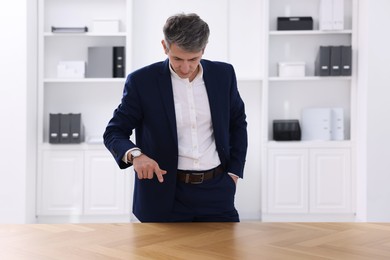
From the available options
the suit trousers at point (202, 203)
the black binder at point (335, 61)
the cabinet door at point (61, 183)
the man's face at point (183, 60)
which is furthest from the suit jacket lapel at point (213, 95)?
the cabinet door at point (61, 183)

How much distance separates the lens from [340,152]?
18.4 ft

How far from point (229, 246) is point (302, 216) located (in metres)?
4.08

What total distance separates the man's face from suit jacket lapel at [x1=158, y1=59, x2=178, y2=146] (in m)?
0.05

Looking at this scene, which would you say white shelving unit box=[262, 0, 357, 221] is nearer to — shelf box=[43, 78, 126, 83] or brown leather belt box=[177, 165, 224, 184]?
shelf box=[43, 78, 126, 83]

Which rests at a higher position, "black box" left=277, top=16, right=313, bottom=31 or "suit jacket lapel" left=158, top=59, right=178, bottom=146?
"black box" left=277, top=16, right=313, bottom=31

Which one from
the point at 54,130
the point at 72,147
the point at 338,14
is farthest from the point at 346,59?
the point at 54,130

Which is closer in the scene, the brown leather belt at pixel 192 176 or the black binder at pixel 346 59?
the brown leather belt at pixel 192 176

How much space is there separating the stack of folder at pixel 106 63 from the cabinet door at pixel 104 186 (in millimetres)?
735

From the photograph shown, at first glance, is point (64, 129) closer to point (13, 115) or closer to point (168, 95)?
point (13, 115)

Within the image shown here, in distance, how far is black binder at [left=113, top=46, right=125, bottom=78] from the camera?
18.3 ft

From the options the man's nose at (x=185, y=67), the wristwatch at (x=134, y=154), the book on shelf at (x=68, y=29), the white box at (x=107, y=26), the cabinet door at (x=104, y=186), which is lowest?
the cabinet door at (x=104, y=186)

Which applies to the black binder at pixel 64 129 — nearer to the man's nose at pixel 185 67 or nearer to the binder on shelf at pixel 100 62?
the binder on shelf at pixel 100 62

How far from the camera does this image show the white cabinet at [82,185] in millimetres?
5641

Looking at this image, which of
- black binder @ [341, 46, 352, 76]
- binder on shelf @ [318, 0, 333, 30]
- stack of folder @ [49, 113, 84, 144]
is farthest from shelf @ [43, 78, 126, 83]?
black binder @ [341, 46, 352, 76]
